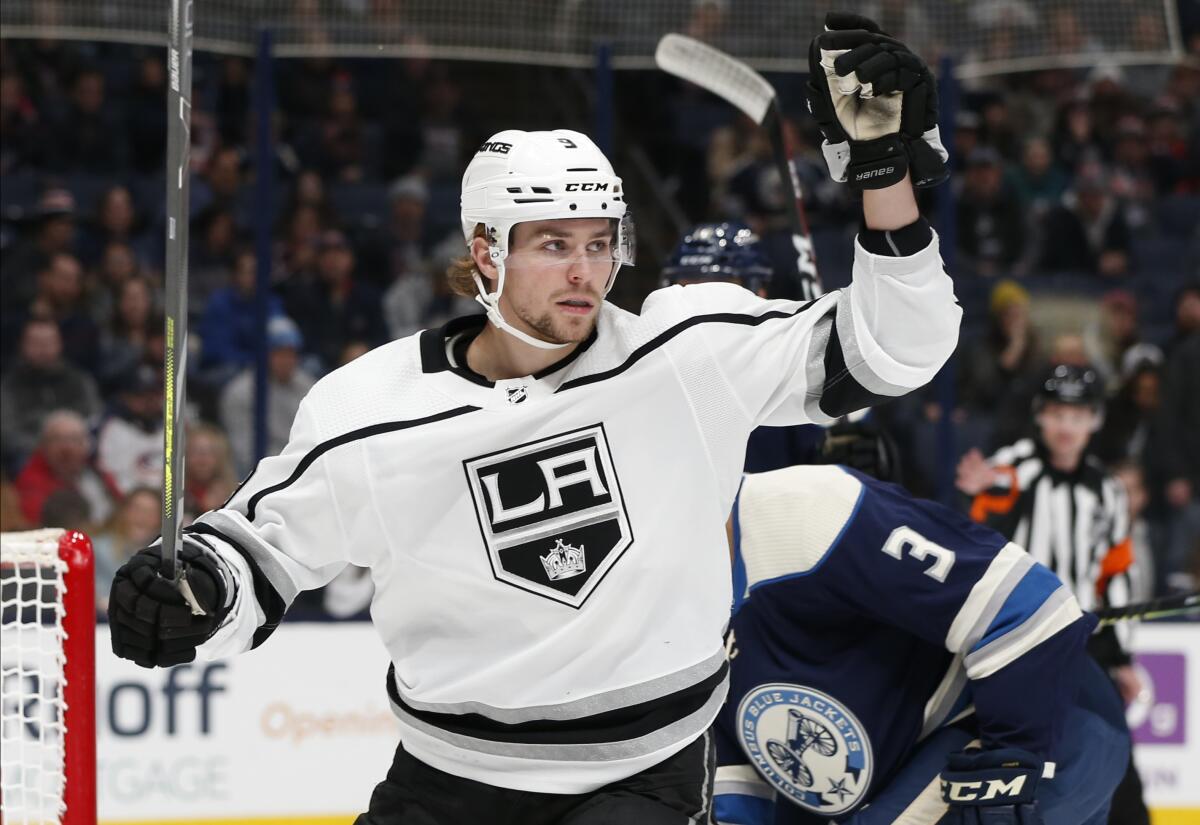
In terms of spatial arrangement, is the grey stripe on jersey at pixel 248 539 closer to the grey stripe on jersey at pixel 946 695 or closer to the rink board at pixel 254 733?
the grey stripe on jersey at pixel 946 695

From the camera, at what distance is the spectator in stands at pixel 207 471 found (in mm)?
5227

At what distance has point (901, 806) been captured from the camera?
2344 mm

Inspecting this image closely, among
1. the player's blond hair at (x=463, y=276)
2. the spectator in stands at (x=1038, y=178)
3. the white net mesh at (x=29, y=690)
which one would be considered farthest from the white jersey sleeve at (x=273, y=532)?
the spectator in stands at (x=1038, y=178)

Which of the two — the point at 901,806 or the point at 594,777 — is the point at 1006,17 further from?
the point at 594,777

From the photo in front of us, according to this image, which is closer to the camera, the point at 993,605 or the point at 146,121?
the point at 993,605

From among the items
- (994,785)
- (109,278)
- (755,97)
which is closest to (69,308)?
(109,278)

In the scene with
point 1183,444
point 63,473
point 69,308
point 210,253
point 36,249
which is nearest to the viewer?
point 63,473

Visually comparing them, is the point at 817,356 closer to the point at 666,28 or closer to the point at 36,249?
the point at 666,28

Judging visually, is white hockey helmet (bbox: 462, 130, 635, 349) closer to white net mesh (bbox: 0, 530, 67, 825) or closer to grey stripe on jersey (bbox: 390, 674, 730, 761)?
grey stripe on jersey (bbox: 390, 674, 730, 761)

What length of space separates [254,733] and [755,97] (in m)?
2.09

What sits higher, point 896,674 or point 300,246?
point 300,246

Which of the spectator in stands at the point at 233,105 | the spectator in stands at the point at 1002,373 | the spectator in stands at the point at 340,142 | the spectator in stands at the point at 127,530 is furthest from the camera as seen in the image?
the spectator in stands at the point at 340,142

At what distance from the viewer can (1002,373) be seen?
239 inches

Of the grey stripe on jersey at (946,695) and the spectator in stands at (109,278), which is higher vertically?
the spectator in stands at (109,278)
